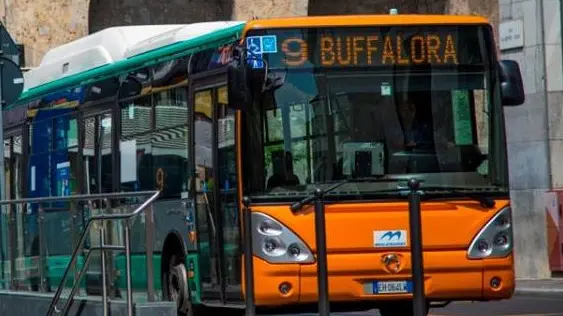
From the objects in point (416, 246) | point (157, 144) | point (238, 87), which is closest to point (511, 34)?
point (157, 144)

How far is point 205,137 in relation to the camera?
14.4 meters

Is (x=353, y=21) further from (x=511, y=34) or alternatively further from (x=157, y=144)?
(x=511, y=34)

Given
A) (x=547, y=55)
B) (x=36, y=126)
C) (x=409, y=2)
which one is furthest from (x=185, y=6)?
(x=36, y=126)

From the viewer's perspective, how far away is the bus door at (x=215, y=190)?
13.7m

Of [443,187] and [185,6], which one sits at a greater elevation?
[185,6]

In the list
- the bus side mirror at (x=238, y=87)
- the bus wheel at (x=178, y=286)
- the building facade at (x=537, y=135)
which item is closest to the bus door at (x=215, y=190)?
the bus wheel at (x=178, y=286)

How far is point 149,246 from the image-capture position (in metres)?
12.5

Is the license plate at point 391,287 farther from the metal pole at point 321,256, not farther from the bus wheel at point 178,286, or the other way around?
the bus wheel at point 178,286

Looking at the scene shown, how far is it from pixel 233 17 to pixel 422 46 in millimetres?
16232

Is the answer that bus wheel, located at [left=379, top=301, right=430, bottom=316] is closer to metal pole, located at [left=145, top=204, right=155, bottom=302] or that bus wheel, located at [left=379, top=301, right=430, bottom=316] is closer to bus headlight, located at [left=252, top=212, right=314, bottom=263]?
bus headlight, located at [left=252, top=212, right=314, bottom=263]

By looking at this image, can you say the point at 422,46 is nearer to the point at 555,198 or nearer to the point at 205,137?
the point at 205,137

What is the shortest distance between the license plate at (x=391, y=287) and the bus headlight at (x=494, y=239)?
659 millimetres

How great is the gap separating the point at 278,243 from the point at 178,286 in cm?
219

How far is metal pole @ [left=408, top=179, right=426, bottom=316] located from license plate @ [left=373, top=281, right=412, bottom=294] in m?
1.99
